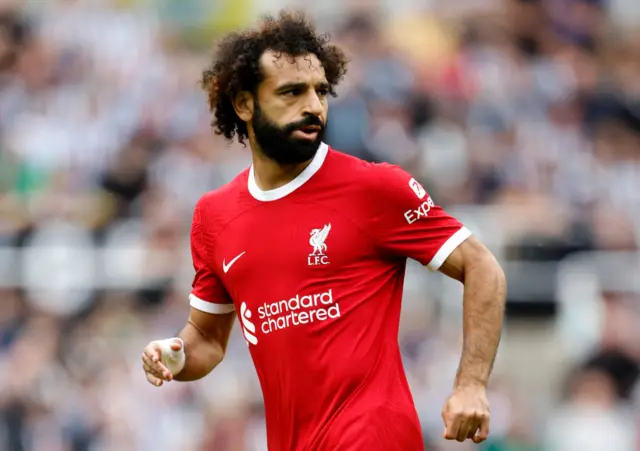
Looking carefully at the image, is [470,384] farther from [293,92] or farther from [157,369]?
[293,92]

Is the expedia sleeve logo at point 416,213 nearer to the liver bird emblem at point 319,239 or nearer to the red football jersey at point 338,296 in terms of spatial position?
the red football jersey at point 338,296

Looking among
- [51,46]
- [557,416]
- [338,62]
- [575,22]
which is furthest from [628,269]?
[51,46]

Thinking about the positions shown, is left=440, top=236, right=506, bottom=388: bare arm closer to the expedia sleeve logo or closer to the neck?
the expedia sleeve logo

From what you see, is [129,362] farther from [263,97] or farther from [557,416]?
[263,97]

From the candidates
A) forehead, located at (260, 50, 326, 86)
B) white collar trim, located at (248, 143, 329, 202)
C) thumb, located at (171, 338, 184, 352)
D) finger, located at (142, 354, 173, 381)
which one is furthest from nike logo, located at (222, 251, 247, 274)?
forehead, located at (260, 50, 326, 86)

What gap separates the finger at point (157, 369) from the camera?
5.76m

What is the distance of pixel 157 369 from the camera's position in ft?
19.0

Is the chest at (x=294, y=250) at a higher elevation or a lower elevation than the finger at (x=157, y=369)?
higher

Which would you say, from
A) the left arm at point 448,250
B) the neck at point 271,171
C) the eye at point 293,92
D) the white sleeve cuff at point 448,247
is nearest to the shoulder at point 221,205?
the neck at point 271,171

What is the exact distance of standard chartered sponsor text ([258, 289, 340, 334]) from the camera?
5703 mm

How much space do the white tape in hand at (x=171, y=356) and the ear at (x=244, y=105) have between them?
1.04 meters

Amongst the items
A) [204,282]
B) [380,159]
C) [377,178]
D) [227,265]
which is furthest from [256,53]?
[380,159]

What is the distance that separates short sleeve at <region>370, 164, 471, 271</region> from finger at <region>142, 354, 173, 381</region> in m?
1.05

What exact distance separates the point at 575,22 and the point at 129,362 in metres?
6.34
